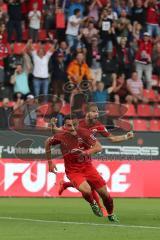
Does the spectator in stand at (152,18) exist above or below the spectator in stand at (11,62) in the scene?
above

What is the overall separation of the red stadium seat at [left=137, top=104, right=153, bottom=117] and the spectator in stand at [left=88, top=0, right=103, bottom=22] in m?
3.82

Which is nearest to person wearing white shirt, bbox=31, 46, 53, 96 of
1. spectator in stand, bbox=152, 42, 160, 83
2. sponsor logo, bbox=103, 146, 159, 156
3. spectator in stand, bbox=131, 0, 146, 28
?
sponsor logo, bbox=103, 146, 159, 156

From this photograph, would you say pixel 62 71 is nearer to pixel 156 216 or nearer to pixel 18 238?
pixel 156 216

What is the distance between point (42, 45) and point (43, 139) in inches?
150

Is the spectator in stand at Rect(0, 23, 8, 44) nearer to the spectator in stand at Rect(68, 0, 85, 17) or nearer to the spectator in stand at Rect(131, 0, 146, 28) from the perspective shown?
the spectator in stand at Rect(68, 0, 85, 17)

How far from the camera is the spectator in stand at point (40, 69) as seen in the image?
29.7 meters

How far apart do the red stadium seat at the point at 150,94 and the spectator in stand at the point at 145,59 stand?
0.63ft

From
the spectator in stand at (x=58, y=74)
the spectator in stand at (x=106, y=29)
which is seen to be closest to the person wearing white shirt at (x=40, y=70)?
the spectator in stand at (x=58, y=74)

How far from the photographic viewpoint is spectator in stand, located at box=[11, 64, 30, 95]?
29328mm

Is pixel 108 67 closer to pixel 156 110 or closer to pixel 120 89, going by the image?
pixel 120 89

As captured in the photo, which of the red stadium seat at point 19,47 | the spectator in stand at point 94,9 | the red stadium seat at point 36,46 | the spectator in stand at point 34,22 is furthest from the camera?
the spectator in stand at point 94,9

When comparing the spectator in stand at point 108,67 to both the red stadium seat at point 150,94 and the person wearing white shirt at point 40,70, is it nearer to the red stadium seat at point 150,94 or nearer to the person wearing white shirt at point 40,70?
the red stadium seat at point 150,94

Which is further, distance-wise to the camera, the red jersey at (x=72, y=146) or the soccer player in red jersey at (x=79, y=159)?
the red jersey at (x=72, y=146)

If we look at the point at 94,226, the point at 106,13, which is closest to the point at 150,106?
the point at 106,13
